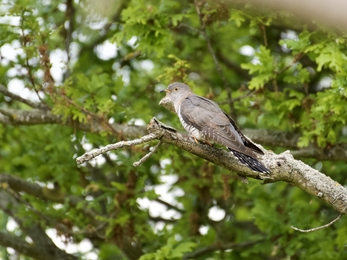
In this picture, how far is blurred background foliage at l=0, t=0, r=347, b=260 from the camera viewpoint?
6480 millimetres

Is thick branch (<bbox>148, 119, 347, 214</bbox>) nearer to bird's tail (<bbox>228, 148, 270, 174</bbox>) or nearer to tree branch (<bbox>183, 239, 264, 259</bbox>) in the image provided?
bird's tail (<bbox>228, 148, 270, 174</bbox>)

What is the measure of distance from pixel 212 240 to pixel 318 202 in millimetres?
1618

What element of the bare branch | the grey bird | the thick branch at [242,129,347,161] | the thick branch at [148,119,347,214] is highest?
the bare branch

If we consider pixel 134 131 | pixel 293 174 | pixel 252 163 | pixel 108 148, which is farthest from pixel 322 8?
pixel 134 131

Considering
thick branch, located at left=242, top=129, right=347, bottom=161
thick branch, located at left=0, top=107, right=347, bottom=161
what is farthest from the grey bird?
thick branch, located at left=242, top=129, right=347, bottom=161

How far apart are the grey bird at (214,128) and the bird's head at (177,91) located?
192 mm

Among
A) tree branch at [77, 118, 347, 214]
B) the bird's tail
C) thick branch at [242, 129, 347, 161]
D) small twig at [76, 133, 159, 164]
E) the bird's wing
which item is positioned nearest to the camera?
small twig at [76, 133, 159, 164]

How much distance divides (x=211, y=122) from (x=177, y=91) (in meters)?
1.36

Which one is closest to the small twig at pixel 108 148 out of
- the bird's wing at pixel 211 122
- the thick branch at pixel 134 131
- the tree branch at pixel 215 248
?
the bird's wing at pixel 211 122

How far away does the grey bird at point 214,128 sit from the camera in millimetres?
4453

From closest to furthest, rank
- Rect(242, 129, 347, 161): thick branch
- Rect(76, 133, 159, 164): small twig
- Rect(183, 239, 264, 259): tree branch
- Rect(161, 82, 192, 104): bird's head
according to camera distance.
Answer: Rect(76, 133, 159, 164): small twig
Rect(161, 82, 192, 104): bird's head
Rect(242, 129, 347, 161): thick branch
Rect(183, 239, 264, 259): tree branch

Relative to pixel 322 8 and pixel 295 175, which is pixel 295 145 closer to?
pixel 295 175

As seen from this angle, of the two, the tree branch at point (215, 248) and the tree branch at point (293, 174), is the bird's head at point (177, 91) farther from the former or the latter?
the tree branch at point (215, 248)

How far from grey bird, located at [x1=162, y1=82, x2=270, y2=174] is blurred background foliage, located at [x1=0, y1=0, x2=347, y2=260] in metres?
0.59
